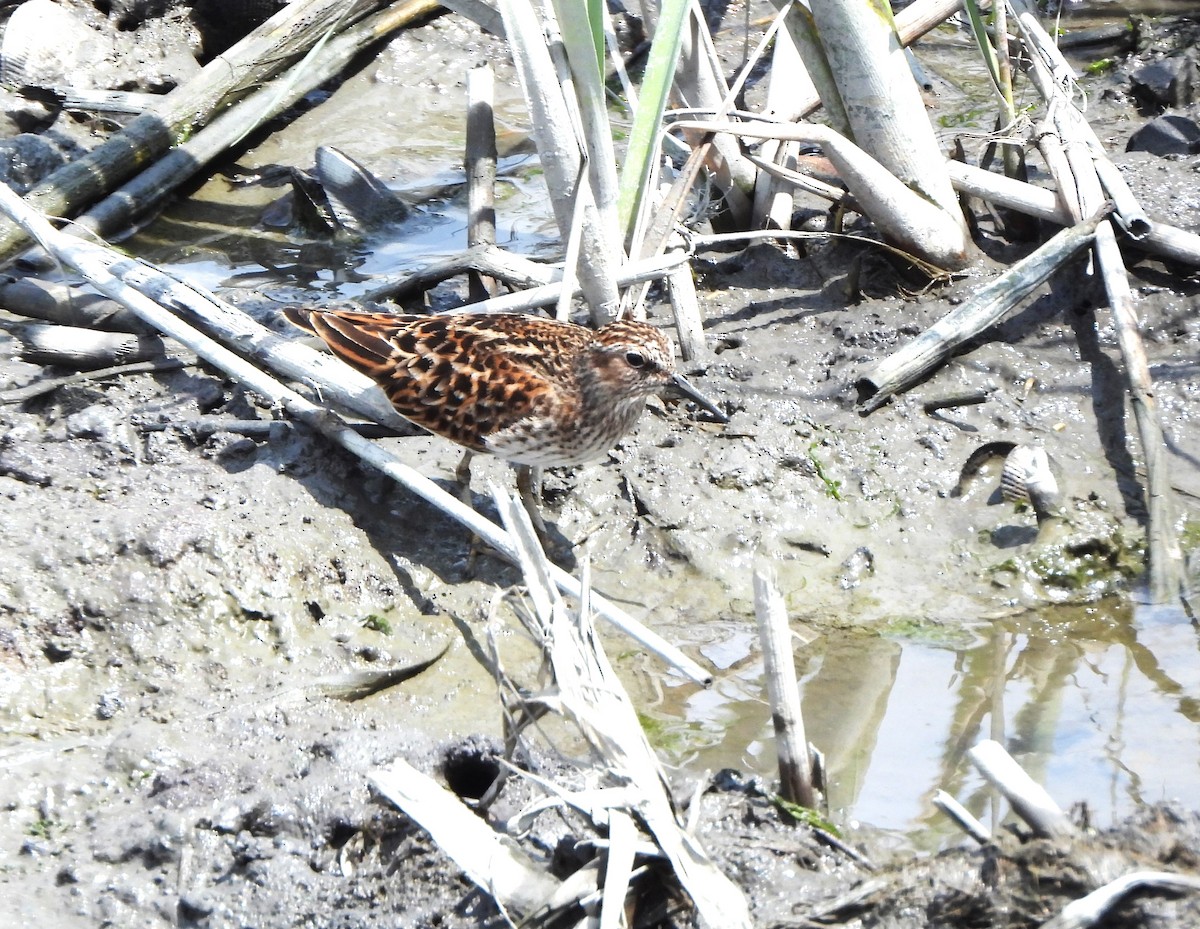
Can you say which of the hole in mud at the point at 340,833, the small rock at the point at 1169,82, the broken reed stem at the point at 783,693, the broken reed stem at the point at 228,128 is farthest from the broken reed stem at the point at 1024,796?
the small rock at the point at 1169,82

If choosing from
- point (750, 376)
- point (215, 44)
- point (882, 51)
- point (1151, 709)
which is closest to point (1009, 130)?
point (882, 51)

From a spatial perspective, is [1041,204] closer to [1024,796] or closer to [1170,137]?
[1170,137]

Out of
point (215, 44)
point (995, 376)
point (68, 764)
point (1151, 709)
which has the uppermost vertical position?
point (215, 44)

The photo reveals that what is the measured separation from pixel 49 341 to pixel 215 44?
4235 millimetres

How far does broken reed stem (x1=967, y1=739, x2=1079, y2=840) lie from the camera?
127 inches

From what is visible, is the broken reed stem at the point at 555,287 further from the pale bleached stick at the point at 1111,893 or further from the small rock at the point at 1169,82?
the small rock at the point at 1169,82

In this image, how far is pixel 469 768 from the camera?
4.20 m

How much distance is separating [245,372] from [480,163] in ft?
6.89

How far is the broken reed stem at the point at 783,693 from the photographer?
3678 millimetres

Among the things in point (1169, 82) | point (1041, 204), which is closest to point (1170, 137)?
point (1169, 82)

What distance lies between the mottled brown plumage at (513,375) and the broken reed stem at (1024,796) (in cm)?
252

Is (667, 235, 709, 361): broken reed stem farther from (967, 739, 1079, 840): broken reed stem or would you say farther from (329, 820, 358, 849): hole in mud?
(967, 739, 1079, 840): broken reed stem

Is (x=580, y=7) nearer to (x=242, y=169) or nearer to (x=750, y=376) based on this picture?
(x=750, y=376)

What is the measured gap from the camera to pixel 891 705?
16.4 feet
